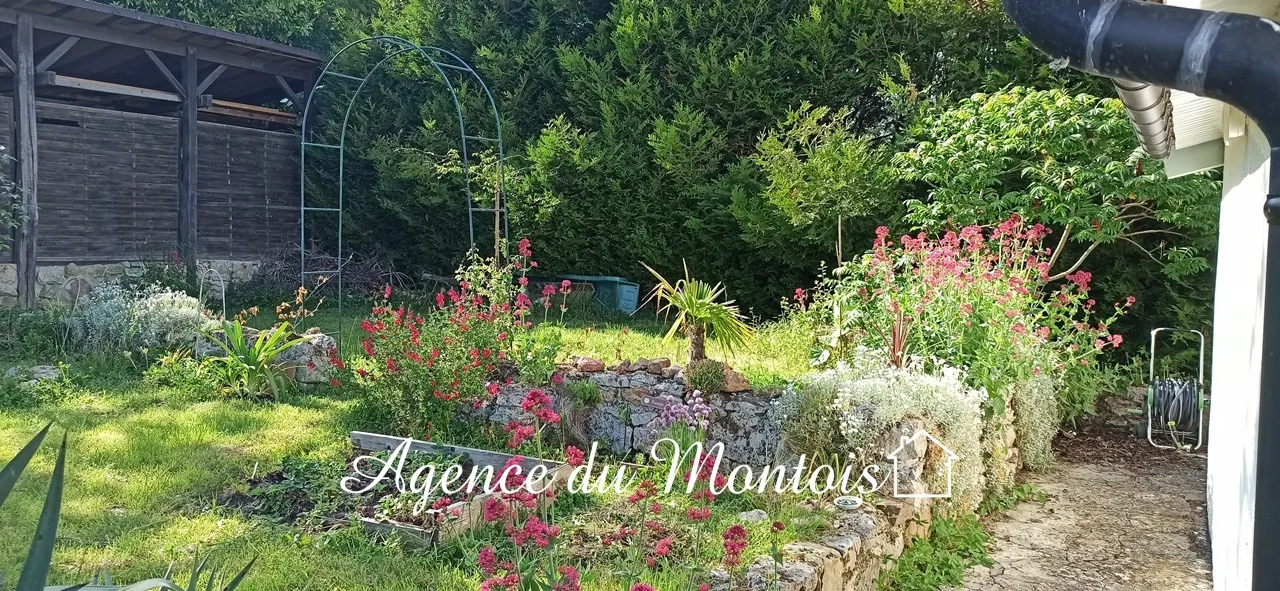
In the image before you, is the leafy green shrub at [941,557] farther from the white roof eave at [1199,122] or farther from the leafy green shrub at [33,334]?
the leafy green shrub at [33,334]

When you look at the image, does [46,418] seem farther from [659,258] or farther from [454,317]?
[659,258]

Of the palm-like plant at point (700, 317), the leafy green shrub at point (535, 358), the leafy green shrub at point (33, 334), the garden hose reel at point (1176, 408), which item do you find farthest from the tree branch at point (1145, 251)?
the leafy green shrub at point (33, 334)

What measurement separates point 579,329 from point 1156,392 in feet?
15.9

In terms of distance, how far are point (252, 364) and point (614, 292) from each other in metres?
4.59

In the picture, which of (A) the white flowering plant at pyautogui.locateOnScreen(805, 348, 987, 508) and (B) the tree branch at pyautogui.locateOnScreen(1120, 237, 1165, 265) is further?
(B) the tree branch at pyautogui.locateOnScreen(1120, 237, 1165, 265)

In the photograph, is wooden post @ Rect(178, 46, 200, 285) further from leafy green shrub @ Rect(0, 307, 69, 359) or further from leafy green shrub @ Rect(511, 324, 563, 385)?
leafy green shrub @ Rect(511, 324, 563, 385)

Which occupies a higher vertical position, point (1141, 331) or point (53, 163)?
point (53, 163)

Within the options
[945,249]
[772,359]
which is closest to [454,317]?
[772,359]

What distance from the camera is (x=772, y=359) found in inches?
253

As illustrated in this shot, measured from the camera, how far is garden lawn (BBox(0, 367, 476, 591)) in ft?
10.7

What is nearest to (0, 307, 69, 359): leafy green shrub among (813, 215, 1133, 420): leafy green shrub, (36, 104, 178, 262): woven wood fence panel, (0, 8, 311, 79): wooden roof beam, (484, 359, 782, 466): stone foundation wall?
(36, 104, 178, 262): woven wood fence panel

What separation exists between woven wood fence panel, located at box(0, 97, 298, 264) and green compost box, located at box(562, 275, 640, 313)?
4884mm

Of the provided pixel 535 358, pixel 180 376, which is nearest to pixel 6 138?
pixel 180 376

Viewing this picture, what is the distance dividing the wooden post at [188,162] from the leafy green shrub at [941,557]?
30.9 feet
